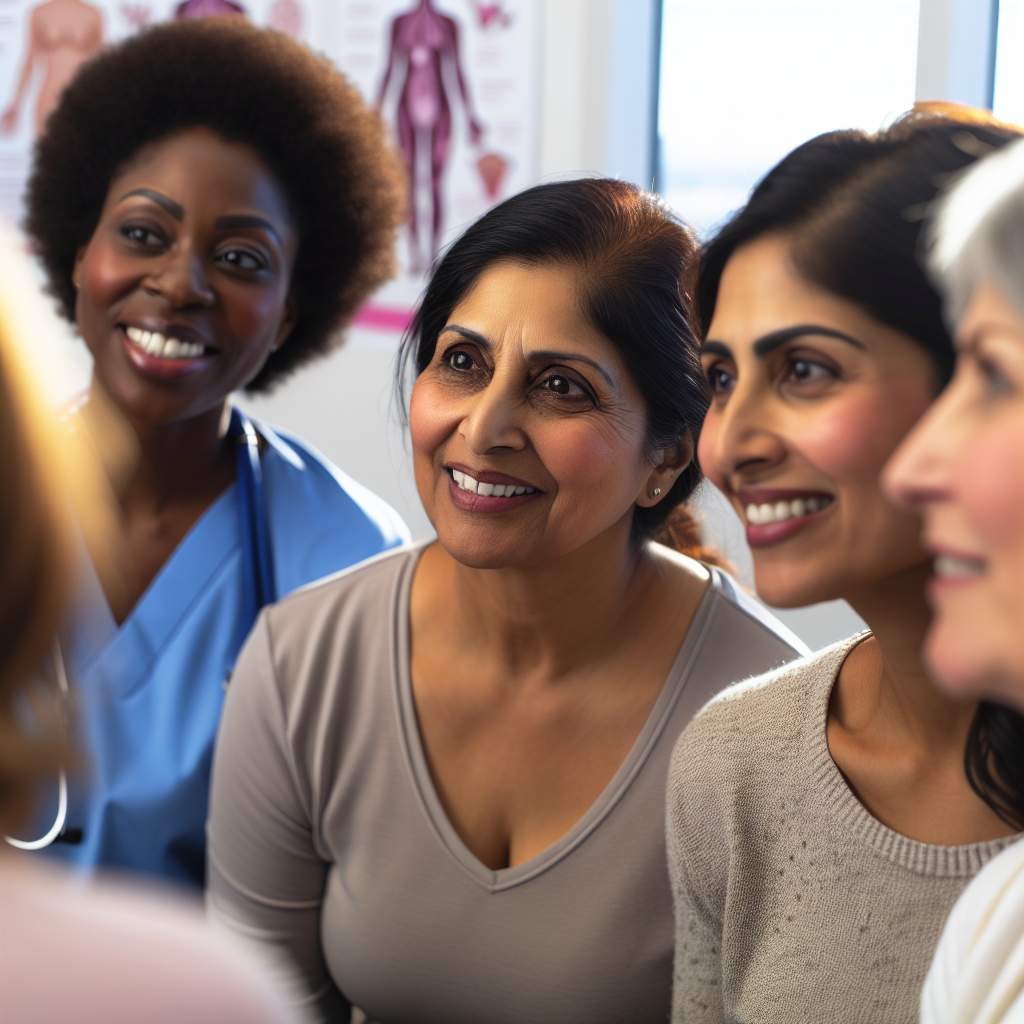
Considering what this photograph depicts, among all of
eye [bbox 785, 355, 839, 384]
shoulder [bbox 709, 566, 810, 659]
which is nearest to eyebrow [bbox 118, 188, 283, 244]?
shoulder [bbox 709, 566, 810, 659]

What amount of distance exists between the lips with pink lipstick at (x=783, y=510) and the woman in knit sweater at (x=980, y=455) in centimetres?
28

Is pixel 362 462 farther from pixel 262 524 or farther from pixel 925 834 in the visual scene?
pixel 925 834

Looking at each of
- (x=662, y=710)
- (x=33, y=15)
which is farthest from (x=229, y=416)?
(x=33, y=15)

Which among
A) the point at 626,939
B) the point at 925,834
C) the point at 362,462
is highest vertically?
the point at 925,834

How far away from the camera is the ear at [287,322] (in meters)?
2.19

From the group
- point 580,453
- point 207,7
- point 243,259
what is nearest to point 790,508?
point 580,453

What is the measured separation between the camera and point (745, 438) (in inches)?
44.3

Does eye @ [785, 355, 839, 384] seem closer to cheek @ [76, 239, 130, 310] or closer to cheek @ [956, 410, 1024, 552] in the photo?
cheek @ [956, 410, 1024, 552]

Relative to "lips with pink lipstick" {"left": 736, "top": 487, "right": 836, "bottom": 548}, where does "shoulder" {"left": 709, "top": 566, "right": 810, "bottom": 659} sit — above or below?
below

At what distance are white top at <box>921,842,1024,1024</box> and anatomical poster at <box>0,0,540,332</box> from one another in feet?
8.48

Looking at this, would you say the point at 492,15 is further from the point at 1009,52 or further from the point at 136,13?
the point at 1009,52

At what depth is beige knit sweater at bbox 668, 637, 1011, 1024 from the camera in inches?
46.9

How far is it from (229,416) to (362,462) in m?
1.42

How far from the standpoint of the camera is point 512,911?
1515 millimetres
